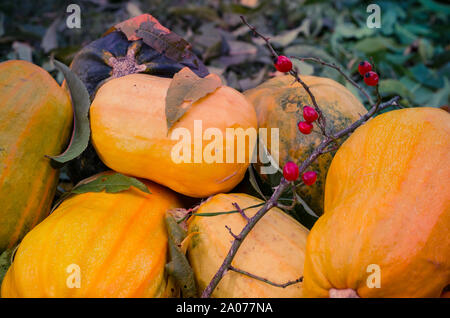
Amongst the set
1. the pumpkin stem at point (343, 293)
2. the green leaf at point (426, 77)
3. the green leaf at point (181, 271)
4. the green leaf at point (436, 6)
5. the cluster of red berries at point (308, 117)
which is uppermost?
the cluster of red berries at point (308, 117)

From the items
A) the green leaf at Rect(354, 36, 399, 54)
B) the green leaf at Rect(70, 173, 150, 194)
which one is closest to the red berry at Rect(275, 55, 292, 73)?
the green leaf at Rect(70, 173, 150, 194)

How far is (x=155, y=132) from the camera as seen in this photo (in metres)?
1.11

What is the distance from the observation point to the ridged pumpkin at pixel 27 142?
42.6 inches

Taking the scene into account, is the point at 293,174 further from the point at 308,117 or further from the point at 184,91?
the point at 184,91

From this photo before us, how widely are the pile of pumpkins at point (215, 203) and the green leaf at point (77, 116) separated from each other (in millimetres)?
30

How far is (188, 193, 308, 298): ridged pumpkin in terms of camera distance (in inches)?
36.7

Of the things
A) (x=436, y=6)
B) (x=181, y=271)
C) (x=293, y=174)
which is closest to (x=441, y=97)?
(x=436, y=6)

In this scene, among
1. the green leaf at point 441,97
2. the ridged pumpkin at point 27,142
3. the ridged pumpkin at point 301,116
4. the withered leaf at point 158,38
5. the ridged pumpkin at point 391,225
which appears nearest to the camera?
the ridged pumpkin at point 391,225

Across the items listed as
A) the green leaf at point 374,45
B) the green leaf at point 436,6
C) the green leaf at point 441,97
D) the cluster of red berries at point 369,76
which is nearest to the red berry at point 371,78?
the cluster of red berries at point 369,76

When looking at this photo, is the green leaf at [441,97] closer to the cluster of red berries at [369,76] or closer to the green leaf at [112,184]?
the cluster of red berries at [369,76]

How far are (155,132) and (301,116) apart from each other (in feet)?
1.49

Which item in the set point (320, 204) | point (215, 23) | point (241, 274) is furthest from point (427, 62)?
point (241, 274)
